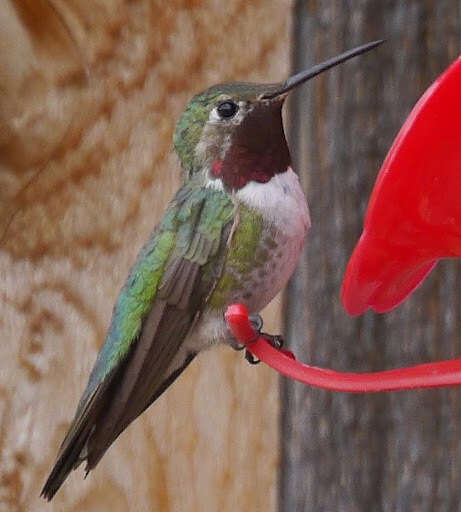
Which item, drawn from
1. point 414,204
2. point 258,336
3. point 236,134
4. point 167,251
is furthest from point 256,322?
point 414,204

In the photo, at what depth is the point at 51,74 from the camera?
8.46ft

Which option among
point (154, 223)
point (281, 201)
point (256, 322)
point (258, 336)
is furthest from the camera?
point (154, 223)

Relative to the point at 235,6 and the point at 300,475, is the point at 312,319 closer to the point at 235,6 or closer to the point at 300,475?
the point at 300,475

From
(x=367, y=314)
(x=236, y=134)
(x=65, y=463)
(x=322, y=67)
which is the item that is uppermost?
(x=322, y=67)

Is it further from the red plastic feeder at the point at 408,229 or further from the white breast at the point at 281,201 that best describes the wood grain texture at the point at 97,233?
the red plastic feeder at the point at 408,229

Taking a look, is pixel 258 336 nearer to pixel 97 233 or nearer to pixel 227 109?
pixel 227 109

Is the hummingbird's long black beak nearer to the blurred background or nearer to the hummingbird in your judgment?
the hummingbird

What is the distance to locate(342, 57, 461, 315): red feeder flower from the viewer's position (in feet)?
4.71

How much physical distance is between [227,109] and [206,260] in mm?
280

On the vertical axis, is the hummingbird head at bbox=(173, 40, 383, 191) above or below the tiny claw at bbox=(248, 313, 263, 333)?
above

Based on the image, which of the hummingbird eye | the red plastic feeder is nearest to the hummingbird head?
the hummingbird eye

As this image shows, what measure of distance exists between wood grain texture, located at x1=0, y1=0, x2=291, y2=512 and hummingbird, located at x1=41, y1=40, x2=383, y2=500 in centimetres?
35

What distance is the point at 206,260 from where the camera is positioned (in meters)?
2.13

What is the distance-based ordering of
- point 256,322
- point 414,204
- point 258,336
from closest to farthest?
1. point 414,204
2. point 258,336
3. point 256,322
